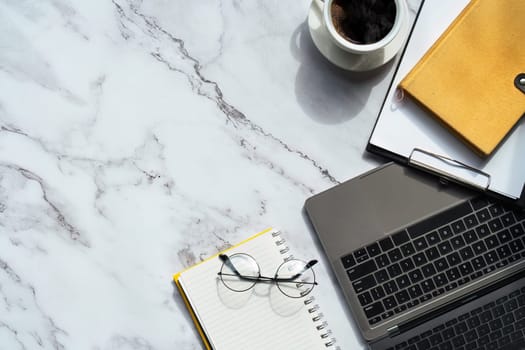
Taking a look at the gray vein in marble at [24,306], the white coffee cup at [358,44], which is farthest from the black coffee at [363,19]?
the gray vein in marble at [24,306]

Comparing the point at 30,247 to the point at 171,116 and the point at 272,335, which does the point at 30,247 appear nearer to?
the point at 171,116

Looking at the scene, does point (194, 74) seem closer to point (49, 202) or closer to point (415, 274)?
point (49, 202)

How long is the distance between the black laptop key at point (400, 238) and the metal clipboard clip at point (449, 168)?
0.34 feet

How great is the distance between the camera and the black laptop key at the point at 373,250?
3.01 feet

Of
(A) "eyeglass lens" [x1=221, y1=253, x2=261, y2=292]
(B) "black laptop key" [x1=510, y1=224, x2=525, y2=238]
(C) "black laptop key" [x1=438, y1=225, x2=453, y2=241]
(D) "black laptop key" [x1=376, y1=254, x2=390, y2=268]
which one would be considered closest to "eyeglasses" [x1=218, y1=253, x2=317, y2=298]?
(A) "eyeglass lens" [x1=221, y1=253, x2=261, y2=292]

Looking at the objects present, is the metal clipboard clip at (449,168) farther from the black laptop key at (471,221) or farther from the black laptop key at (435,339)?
the black laptop key at (435,339)

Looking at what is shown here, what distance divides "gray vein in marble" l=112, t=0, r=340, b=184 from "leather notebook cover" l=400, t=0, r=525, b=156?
200 mm

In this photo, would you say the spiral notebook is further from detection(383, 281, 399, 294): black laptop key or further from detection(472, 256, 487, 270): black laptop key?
detection(472, 256, 487, 270): black laptop key

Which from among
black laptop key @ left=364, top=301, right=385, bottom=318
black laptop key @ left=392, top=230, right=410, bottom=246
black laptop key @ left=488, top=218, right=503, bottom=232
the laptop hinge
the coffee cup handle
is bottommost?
the laptop hinge

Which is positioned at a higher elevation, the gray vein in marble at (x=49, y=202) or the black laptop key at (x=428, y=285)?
the gray vein in marble at (x=49, y=202)

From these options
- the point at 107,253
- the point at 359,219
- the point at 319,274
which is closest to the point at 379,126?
the point at 359,219

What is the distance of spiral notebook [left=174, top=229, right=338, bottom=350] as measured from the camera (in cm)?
92

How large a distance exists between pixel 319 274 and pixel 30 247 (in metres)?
0.46

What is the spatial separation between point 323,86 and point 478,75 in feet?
0.75
